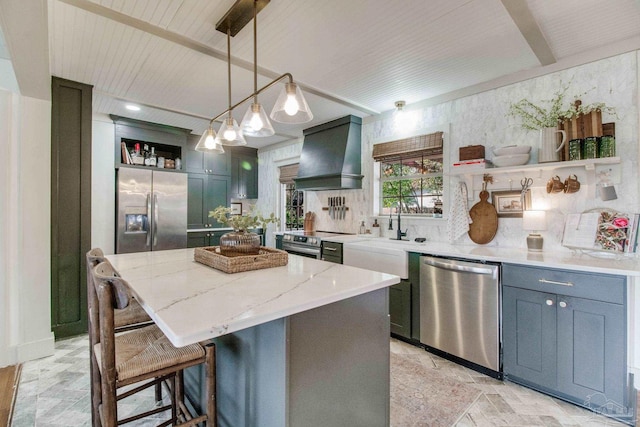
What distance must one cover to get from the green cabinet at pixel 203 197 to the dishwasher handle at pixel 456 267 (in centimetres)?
365

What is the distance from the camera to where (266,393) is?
49.4 inches

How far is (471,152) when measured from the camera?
2889mm

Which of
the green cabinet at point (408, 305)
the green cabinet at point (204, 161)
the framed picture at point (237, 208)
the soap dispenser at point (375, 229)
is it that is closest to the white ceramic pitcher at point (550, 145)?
the green cabinet at point (408, 305)

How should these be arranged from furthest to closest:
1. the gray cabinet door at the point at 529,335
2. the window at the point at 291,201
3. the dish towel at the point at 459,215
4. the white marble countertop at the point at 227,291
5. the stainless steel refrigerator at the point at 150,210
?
the window at the point at 291,201
the stainless steel refrigerator at the point at 150,210
the dish towel at the point at 459,215
the gray cabinet door at the point at 529,335
the white marble countertop at the point at 227,291

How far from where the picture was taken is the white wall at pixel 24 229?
2494 millimetres

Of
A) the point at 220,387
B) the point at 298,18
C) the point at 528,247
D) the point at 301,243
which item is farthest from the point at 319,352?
the point at 301,243

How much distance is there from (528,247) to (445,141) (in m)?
1.31

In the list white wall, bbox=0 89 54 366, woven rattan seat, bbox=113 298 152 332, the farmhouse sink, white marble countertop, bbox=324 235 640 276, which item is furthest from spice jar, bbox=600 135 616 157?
white wall, bbox=0 89 54 366

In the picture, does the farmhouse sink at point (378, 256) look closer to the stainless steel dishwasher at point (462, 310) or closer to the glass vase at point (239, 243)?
the stainless steel dishwasher at point (462, 310)

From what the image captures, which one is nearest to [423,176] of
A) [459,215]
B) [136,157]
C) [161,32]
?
[459,215]

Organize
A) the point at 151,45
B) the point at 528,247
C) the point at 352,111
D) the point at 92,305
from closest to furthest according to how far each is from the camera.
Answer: the point at 92,305 → the point at 151,45 → the point at 528,247 → the point at 352,111

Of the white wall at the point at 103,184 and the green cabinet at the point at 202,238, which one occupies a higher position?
the white wall at the point at 103,184

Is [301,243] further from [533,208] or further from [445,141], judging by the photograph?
[533,208]

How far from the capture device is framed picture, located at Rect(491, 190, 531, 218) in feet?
8.82
